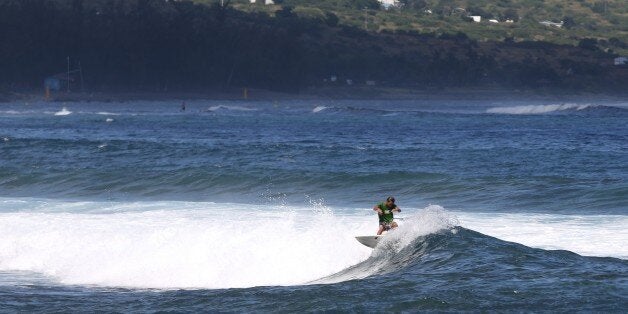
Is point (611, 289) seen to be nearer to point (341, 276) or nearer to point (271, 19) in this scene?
point (341, 276)

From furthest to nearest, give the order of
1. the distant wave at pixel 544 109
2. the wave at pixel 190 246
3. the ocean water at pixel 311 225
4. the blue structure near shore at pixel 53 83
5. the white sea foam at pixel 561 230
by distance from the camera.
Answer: the blue structure near shore at pixel 53 83 < the distant wave at pixel 544 109 < the white sea foam at pixel 561 230 < the wave at pixel 190 246 < the ocean water at pixel 311 225

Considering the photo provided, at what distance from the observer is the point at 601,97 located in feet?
480

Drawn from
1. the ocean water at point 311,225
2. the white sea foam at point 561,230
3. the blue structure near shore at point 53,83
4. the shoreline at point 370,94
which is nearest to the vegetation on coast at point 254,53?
the blue structure near shore at point 53,83

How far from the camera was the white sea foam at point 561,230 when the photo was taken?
21516mm

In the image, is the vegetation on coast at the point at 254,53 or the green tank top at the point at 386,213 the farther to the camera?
the vegetation on coast at the point at 254,53

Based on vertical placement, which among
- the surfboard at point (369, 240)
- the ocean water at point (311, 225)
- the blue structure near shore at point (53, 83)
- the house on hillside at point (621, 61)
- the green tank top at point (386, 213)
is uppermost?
the green tank top at point (386, 213)

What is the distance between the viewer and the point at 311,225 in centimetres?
2455

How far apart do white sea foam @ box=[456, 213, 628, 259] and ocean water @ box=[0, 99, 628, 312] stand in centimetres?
6

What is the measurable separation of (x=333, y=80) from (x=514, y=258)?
131 metres

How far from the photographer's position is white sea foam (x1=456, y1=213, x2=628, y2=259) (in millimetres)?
21516

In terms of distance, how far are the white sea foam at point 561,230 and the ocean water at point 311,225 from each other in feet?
0.20

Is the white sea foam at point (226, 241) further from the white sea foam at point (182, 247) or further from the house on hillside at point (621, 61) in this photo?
the house on hillside at point (621, 61)

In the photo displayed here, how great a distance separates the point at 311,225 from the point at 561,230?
5.13 metres

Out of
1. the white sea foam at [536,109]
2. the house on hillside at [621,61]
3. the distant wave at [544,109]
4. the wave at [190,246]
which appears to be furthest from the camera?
the house on hillside at [621,61]
